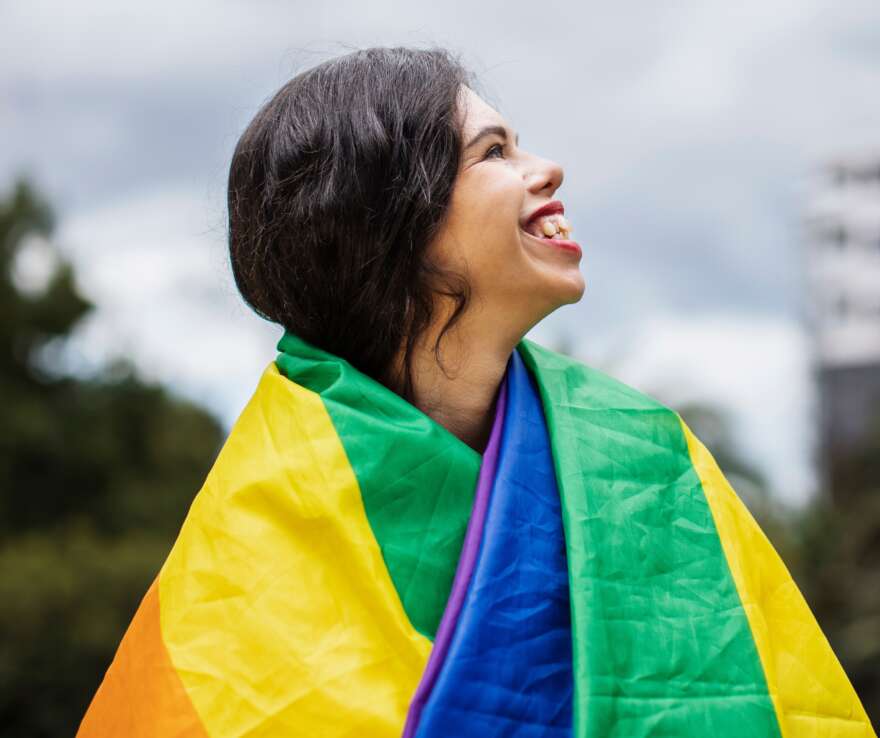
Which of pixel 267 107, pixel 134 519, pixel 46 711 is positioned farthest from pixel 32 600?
pixel 267 107

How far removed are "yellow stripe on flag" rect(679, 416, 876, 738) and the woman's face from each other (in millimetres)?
347

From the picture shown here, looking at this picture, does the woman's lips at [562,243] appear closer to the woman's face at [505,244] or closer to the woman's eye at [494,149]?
the woman's face at [505,244]

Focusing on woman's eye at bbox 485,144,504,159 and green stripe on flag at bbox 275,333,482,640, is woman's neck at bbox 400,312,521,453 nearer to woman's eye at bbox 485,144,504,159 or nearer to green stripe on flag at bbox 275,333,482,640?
green stripe on flag at bbox 275,333,482,640

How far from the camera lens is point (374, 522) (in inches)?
62.5

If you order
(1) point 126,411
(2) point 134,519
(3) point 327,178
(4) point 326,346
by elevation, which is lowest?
(2) point 134,519

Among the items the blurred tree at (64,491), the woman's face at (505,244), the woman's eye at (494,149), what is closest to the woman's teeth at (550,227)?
the woman's face at (505,244)

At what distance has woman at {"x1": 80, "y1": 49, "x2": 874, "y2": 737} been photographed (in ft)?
4.94

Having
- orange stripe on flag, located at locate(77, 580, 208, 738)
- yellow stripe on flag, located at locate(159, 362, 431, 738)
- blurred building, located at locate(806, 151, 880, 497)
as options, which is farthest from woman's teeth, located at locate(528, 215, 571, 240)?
blurred building, located at locate(806, 151, 880, 497)

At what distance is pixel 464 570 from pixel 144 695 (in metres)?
0.45

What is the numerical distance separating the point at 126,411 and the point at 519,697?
16361 millimetres

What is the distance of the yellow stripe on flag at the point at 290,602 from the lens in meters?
1.49

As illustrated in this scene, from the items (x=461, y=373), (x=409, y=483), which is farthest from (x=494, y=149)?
(x=409, y=483)

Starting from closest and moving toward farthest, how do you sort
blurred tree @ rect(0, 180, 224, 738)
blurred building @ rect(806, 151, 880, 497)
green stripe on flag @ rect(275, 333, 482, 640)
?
green stripe on flag @ rect(275, 333, 482, 640)
blurred tree @ rect(0, 180, 224, 738)
blurred building @ rect(806, 151, 880, 497)

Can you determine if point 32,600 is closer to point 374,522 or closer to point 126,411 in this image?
point 126,411
